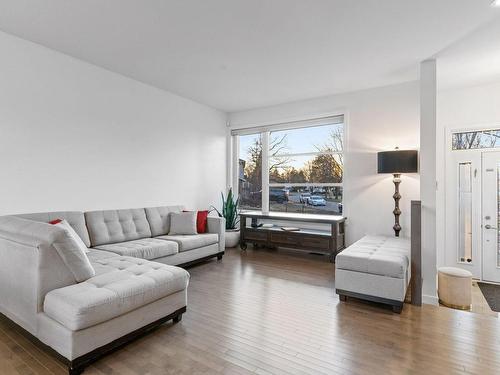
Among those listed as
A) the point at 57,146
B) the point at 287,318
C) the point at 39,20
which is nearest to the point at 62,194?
the point at 57,146

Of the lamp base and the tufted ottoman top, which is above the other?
the lamp base

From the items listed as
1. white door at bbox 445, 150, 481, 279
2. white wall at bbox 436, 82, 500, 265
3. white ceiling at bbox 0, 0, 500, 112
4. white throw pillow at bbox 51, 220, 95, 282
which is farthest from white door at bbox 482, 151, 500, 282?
white throw pillow at bbox 51, 220, 95, 282

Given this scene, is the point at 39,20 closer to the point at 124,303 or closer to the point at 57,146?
the point at 57,146

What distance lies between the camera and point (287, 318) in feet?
8.30

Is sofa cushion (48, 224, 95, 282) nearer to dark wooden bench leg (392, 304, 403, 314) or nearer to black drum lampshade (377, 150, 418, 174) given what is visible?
dark wooden bench leg (392, 304, 403, 314)

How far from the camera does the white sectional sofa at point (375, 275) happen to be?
2.67m

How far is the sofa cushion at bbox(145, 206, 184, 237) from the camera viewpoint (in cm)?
422

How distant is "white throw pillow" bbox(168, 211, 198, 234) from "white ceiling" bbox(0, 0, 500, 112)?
2101 millimetres

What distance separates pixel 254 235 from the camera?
5164mm

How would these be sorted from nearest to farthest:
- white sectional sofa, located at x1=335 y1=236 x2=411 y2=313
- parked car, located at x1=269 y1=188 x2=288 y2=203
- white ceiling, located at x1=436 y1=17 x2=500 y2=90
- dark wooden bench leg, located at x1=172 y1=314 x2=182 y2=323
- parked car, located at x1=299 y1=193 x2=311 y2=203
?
1. dark wooden bench leg, located at x1=172 y1=314 x2=182 y2=323
2. white sectional sofa, located at x1=335 y1=236 x2=411 y2=313
3. white ceiling, located at x1=436 y1=17 x2=500 y2=90
4. parked car, located at x1=299 y1=193 x2=311 y2=203
5. parked car, located at x1=269 y1=188 x2=288 y2=203

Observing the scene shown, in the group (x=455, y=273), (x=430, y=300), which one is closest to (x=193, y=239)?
(x=430, y=300)

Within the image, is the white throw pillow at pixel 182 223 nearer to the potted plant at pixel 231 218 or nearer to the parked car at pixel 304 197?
the potted plant at pixel 231 218

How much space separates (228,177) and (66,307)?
4.60m

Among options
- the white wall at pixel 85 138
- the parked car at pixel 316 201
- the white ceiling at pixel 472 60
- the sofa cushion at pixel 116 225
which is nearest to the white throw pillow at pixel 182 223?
the sofa cushion at pixel 116 225
